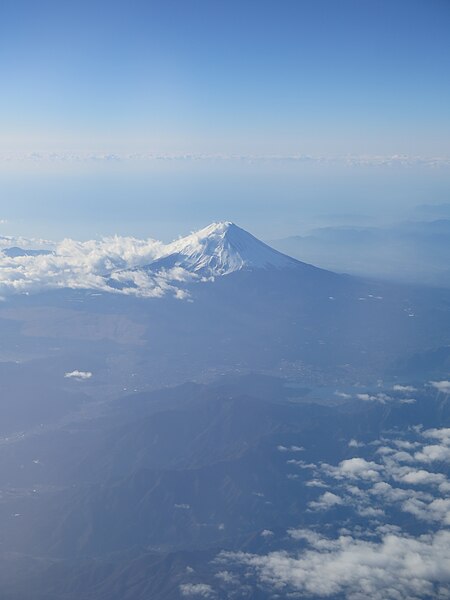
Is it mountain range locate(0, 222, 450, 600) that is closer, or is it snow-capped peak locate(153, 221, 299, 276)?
mountain range locate(0, 222, 450, 600)

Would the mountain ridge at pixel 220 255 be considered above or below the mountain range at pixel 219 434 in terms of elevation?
above

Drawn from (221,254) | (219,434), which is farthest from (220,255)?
(219,434)

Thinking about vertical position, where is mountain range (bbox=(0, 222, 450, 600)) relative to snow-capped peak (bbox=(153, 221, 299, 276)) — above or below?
below

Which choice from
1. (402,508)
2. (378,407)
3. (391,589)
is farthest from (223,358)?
(391,589)

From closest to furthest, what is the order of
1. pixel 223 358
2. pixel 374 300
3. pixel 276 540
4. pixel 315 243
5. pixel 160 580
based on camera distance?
pixel 160 580, pixel 276 540, pixel 223 358, pixel 374 300, pixel 315 243

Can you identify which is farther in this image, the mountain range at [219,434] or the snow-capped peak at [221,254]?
the snow-capped peak at [221,254]

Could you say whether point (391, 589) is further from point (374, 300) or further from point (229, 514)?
point (374, 300)

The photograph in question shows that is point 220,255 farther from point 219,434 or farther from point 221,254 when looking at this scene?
point 219,434

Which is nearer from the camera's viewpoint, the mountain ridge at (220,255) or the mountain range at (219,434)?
the mountain range at (219,434)
